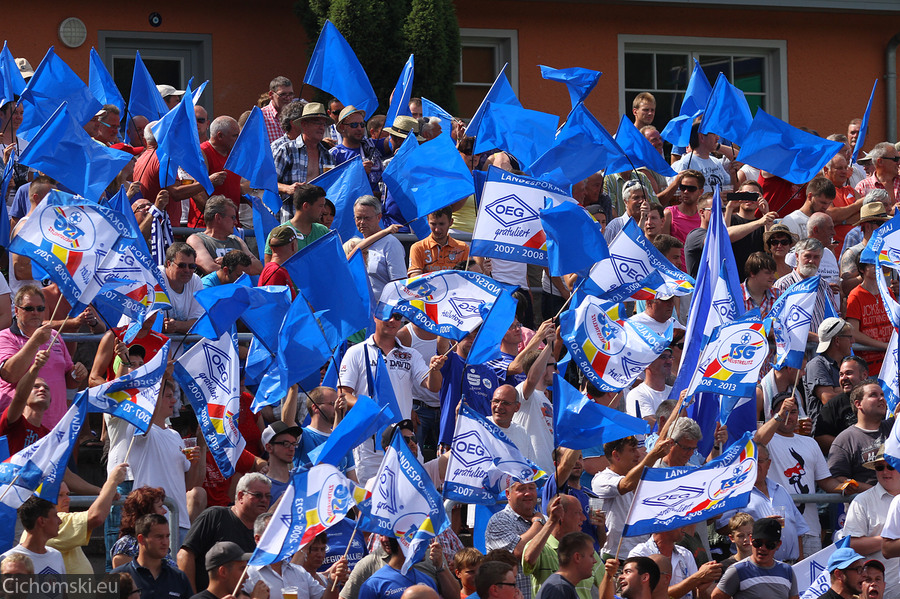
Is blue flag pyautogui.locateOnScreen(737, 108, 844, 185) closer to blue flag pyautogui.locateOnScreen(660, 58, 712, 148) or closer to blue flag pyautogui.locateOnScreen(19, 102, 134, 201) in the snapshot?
blue flag pyautogui.locateOnScreen(660, 58, 712, 148)

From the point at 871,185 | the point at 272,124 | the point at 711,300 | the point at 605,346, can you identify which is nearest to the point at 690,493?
the point at 605,346

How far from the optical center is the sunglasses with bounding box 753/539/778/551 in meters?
10.8

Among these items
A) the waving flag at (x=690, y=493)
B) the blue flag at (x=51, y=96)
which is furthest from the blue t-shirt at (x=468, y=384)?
the blue flag at (x=51, y=96)

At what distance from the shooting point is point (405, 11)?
19609 mm

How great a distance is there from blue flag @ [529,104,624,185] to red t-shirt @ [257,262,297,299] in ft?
8.15

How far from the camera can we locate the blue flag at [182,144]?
13.9 meters

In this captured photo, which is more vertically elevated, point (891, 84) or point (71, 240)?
point (891, 84)

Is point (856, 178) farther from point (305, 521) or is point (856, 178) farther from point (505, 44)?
point (305, 521)

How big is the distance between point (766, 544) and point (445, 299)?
9.22 feet

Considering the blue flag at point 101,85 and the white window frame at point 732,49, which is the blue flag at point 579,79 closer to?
the blue flag at point 101,85

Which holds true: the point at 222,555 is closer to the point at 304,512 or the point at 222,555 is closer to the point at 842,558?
the point at 304,512

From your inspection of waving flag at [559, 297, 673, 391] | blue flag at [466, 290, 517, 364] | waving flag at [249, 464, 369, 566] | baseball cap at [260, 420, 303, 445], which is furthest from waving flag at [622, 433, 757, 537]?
baseball cap at [260, 420, 303, 445]

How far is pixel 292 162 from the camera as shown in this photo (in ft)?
49.7

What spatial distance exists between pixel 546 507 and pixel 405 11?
1005 centimetres
